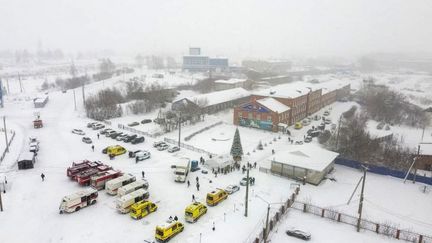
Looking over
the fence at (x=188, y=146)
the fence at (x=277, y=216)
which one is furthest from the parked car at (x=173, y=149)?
the fence at (x=277, y=216)

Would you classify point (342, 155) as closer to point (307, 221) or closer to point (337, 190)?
point (337, 190)

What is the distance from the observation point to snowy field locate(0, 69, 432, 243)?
67.0ft

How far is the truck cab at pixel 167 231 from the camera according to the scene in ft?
62.4

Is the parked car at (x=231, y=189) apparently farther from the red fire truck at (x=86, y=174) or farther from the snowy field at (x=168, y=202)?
the red fire truck at (x=86, y=174)

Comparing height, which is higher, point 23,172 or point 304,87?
point 304,87

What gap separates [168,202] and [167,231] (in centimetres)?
540

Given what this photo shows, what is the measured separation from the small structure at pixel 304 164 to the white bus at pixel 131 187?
42.4 feet

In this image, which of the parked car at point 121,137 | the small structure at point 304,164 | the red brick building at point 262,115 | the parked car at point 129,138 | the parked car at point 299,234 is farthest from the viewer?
the red brick building at point 262,115

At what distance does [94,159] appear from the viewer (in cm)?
3334

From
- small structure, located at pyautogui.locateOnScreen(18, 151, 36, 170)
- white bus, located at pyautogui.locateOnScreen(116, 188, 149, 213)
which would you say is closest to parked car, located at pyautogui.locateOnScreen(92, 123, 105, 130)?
small structure, located at pyautogui.locateOnScreen(18, 151, 36, 170)

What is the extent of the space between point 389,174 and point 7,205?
34596mm

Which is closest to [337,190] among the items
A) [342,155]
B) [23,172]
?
[342,155]

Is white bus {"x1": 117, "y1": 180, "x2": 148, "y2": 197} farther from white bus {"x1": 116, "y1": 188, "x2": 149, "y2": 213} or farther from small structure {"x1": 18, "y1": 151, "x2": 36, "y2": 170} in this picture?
small structure {"x1": 18, "y1": 151, "x2": 36, "y2": 170}

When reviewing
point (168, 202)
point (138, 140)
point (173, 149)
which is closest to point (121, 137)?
point (138, 140)
